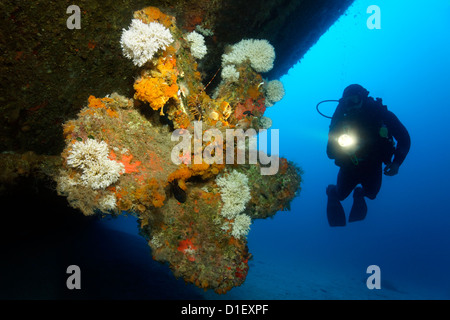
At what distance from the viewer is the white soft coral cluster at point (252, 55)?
4379 millimetres

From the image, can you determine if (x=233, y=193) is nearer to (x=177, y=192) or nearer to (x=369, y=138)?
(x=177, y=192)

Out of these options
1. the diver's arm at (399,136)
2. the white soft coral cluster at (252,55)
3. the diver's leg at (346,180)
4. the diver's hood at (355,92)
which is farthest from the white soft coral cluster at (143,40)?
the diver's leg at (346,180)

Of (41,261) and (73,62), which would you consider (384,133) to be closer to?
(73,62)

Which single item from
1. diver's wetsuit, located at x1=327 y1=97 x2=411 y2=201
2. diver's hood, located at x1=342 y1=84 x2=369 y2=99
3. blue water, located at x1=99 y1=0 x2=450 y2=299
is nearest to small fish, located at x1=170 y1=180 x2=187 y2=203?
diver's wetsuit, located at x1=327 y1=97 x2=411 y2=201

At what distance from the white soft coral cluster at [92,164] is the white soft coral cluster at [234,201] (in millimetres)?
1577

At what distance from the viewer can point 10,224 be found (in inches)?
267

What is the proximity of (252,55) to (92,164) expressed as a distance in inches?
136

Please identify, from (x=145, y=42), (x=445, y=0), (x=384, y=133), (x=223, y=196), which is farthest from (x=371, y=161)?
(x=445, y=0)

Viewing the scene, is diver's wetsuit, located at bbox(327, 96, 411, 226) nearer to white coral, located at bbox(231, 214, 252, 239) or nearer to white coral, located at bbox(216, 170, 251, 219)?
white coral, located at bbox(216, 170, 251, 219)

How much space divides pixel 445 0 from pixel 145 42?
389 ft

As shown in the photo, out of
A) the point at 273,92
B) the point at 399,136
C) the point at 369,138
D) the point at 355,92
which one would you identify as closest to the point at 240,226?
the point at 273,92

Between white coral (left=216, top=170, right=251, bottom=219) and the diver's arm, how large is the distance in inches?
208

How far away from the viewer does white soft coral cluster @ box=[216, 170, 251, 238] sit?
3428 mm

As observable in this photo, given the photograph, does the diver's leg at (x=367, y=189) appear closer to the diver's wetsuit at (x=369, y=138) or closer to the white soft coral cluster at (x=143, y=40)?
the diver's wetsuit at (x=369, y=138)
